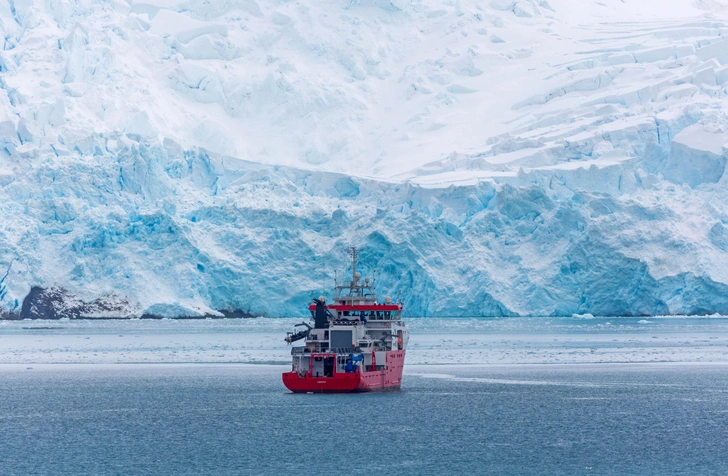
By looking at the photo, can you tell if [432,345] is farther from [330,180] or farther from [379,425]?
[379,425]

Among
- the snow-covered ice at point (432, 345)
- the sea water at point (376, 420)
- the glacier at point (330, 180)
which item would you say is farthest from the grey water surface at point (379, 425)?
the glacier at point (330, 180)

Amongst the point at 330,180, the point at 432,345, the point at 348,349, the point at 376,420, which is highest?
the point at 330,180

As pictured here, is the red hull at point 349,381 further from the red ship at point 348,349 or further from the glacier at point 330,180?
the glacier at point 330,180

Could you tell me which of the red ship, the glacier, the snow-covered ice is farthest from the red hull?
the glacier

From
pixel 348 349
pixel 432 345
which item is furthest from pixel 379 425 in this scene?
pixel 432 345

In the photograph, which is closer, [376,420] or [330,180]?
[376,420]

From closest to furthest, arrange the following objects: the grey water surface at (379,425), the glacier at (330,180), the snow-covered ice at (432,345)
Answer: the grey water surface at (379,425), the snow-covered ice at (432,345), the glacier at (330,180)

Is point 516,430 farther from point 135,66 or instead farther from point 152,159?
point 135,66
